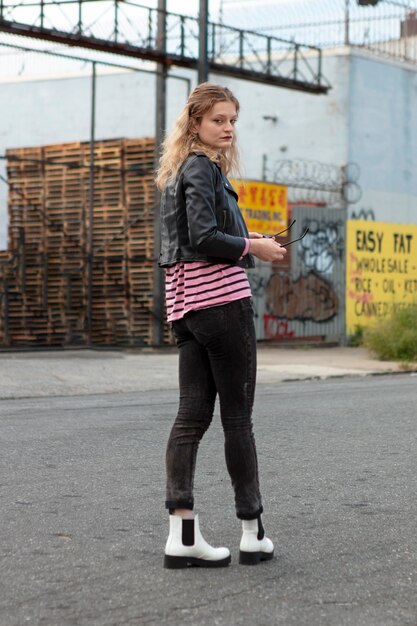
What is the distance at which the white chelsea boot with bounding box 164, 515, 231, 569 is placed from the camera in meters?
4.47

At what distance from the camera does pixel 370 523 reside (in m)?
5.39

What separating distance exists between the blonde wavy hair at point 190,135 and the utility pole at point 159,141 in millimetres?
15292

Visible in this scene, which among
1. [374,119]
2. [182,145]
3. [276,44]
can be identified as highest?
[276,44]

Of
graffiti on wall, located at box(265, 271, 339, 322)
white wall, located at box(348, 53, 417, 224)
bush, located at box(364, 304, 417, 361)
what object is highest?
white wall, located at box(348, 53, 417, 224)

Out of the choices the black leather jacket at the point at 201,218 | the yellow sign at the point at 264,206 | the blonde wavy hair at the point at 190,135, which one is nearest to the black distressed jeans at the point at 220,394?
the black leather jacket at the point at 201,218

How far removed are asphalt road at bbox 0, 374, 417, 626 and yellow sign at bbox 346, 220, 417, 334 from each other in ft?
52.1

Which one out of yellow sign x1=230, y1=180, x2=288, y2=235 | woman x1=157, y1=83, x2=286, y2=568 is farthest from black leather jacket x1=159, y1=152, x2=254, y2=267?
yellow sign x1=230, y1=180, x2=288, y2=235

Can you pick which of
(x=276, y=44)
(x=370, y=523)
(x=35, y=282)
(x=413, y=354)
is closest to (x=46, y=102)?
(x=276, y=44)

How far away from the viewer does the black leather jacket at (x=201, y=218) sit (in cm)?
445

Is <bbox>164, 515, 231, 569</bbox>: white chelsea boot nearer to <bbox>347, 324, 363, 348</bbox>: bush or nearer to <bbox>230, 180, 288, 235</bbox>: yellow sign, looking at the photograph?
<bbox>230, 180, 288, 235</bbox>: yellow sign

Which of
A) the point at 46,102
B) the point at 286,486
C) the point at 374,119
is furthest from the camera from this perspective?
the point at 46,102

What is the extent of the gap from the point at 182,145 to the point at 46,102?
82.4 ft

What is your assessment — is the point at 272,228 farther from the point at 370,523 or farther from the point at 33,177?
the point at 370,523

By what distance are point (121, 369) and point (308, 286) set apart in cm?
889
